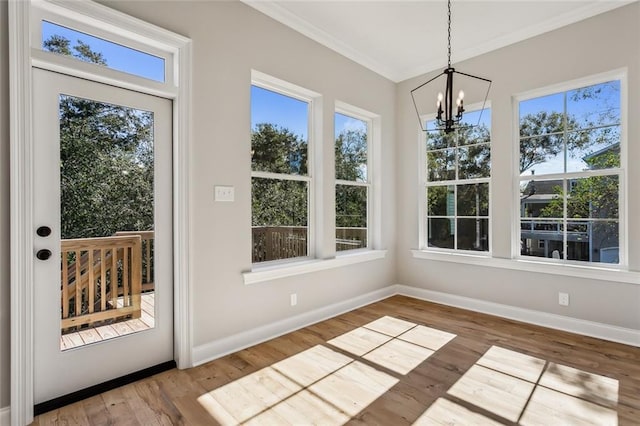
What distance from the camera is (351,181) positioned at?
4090 millimetres

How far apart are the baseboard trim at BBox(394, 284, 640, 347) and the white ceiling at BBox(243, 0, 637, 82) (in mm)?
2927

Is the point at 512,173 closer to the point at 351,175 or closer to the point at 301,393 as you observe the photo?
the point at 351,175

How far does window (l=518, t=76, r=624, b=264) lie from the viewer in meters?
3.08

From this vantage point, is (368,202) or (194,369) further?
(368,202)

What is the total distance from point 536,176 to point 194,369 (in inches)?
149

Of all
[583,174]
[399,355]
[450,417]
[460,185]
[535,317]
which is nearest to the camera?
[450,417]

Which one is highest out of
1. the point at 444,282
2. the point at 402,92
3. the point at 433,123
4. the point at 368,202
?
the point at 402,92

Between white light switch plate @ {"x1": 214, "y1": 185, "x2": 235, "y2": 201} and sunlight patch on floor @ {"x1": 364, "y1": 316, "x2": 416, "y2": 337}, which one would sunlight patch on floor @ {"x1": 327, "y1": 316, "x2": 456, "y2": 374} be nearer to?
sunlight patch on floor @ {"x1": 364, "y1": 316, "x2": 416, "y2": 337}

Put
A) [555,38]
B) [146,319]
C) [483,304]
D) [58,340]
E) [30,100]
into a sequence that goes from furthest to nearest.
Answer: [483,304] < [555,38] < [146,319] < [58,340] < [30,100]

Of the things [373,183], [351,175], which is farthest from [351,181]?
[373,183]

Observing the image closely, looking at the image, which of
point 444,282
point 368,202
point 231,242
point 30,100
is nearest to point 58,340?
point 231,242

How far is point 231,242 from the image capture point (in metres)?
2.78

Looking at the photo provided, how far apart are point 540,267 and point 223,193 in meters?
3.26

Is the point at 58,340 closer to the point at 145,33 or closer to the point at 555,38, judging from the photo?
the point at 145,33
